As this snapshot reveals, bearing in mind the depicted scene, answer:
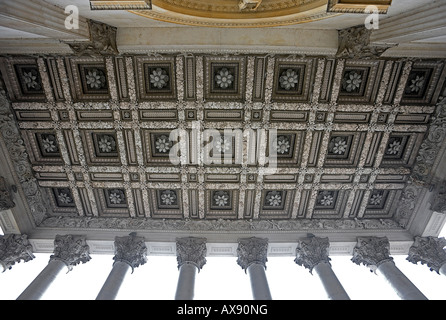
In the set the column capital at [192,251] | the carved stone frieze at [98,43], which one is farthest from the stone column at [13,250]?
the carved stone frieze at [98,43]

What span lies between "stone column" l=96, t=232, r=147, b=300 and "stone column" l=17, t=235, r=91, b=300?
1.82 m

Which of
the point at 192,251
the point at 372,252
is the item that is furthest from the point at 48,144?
the point at 372,252

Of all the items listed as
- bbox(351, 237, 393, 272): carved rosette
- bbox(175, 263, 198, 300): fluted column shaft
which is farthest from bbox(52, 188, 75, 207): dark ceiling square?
bbox(351, 237, 393, 272): carved rosette

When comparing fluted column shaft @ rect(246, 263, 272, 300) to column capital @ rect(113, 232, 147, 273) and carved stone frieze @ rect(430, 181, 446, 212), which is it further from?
carved stone frieze @ rect(430, 181, 446, 212)

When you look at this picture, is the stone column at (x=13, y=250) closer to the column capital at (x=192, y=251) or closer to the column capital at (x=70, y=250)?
the column capital at (x=70, y=250)

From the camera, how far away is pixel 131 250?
14.1 metres

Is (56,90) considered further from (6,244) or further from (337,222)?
(337,222)

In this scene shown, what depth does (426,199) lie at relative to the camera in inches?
567

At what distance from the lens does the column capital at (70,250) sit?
545 inches

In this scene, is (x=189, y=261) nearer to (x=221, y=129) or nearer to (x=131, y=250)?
(x=131, y=250)

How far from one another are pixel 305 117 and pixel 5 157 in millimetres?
13950

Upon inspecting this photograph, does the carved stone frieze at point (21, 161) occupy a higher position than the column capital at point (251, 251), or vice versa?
the carved stone frieze at point (21, 161)

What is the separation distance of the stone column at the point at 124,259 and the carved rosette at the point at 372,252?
10.8 meters

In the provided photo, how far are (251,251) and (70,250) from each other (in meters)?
8.84
